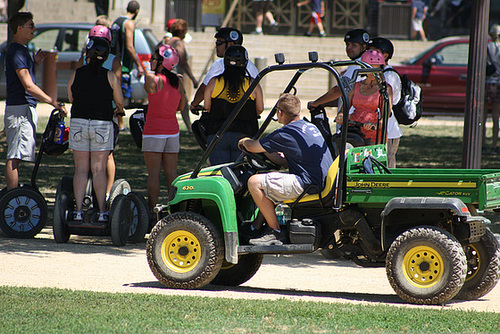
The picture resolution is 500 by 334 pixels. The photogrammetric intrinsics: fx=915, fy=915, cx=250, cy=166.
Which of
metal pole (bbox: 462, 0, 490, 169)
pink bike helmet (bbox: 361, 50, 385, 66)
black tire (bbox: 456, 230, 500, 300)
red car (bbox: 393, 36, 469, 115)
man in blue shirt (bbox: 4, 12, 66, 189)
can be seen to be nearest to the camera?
black tire (bbox: 456, 230, 500, 300)

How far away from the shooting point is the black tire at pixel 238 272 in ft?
23.1

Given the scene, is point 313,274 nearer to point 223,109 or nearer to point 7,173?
point 223,109

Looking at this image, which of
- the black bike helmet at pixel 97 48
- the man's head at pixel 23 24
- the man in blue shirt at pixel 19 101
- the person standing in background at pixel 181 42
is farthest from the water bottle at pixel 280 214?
the person standing in background at pixel 181 42

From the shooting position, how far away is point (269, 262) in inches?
315

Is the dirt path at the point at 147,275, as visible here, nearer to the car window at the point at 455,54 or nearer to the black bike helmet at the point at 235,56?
the black bike helmet at the point at 235,56

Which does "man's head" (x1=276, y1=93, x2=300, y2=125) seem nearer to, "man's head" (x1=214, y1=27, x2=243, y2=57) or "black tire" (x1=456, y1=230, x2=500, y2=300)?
"black tire" (x1=456, y1=230, x2=500, y2=300)

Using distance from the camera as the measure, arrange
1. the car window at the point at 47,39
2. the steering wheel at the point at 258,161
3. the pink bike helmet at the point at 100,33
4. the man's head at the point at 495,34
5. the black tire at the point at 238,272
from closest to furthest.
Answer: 1. the steering wheel at the point at 258,161
2. the black tire at the point at 238,272
3. the pink bike helmet at the point at 100,33
4. the man's head at the point at 495,34
5. the car window at the point at 47,39

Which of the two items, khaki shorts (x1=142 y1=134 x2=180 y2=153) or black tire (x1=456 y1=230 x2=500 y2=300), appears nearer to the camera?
black tire (x1=456 y1=230 x2=500 y2=300)

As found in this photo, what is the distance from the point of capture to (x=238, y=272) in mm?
7043

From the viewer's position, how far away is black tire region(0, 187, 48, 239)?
8.59 metres

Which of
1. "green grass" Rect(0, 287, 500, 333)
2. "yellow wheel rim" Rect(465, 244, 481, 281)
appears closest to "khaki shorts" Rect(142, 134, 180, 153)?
"green grass" Rect(0, 287, 500, 333)

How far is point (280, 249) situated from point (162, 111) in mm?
2533

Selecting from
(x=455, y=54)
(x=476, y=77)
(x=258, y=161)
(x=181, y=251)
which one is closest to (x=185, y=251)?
(x=181, y=251)

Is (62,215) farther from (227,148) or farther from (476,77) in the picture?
(476,77)
